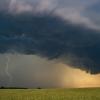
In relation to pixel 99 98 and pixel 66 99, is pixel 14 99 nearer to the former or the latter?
pixel 66 99

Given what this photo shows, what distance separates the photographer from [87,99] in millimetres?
52000

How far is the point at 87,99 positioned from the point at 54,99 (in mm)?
6016

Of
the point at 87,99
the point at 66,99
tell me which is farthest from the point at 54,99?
the point at 87,99

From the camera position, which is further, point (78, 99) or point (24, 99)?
point (24, 99)

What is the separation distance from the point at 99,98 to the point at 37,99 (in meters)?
11.5

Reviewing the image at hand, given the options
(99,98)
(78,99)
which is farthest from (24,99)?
(99,98)

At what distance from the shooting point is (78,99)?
167 ft

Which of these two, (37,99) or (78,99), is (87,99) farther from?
(37,99)

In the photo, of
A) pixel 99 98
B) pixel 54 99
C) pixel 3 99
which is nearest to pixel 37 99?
pixel 54 99

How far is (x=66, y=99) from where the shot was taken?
51625 mm

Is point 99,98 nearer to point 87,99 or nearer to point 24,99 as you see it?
point 87,99

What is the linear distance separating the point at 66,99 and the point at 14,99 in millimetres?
10014

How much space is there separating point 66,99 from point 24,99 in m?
8.28

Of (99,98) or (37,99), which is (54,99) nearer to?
(37,99)
